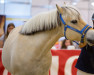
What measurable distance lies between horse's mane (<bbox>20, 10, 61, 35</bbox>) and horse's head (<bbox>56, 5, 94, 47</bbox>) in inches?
2.5

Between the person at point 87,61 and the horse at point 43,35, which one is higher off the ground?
the horse at point 43,35

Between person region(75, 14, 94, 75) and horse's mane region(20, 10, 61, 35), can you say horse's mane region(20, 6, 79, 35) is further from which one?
person region(75, 14, 94, 75)

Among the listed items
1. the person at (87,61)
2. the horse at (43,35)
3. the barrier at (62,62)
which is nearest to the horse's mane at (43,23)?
the horse at (43,35)

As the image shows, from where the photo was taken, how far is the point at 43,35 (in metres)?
1.43

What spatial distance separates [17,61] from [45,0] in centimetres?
548

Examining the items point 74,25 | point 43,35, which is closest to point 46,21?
point 43,35

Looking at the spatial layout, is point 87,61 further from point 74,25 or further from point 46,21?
point 46,21

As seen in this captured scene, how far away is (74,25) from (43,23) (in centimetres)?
29

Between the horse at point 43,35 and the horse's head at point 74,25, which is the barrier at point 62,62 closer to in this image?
the horse at point 43,35

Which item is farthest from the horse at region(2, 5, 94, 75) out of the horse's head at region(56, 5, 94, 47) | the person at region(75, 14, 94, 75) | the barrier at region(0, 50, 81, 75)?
the barrier at region(0, 50, 81, 75)

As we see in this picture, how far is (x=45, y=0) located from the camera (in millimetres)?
6594

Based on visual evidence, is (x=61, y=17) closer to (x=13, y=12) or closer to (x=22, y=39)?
(x=22, y=39)

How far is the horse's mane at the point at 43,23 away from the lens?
53.8 inches

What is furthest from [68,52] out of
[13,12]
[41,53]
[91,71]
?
[13,12]
